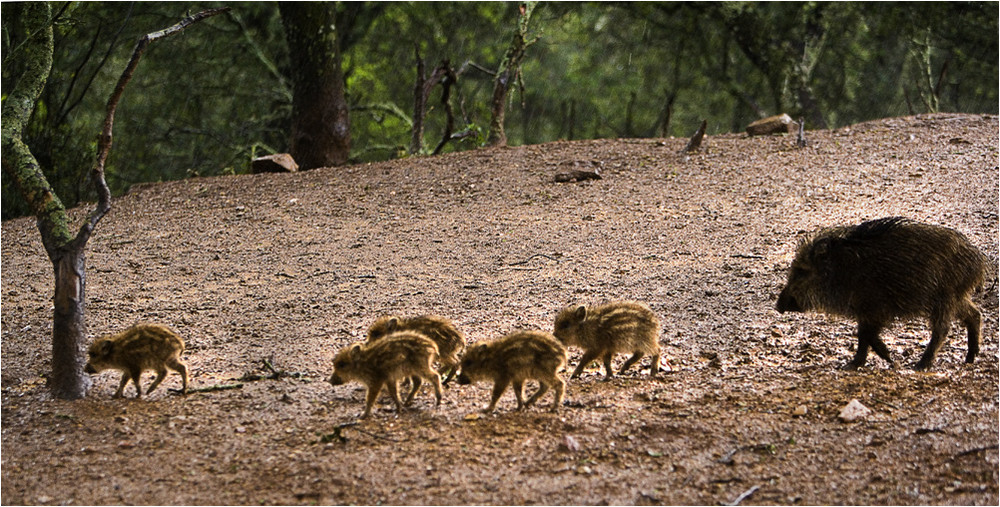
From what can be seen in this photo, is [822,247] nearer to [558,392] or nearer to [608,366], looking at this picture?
[608,366]

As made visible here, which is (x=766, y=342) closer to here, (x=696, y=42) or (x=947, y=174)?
(x=947, y=174)

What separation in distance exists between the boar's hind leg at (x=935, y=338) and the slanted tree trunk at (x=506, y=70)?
8751 millimetres

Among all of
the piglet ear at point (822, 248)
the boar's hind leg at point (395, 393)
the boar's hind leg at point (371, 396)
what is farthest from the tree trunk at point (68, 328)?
the piglet ear at point (822, 248)

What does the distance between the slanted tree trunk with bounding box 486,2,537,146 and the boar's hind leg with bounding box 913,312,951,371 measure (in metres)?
8.75

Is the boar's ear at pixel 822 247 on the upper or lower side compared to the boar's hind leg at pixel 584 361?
upper

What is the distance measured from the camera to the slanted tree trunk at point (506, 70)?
47.0ft

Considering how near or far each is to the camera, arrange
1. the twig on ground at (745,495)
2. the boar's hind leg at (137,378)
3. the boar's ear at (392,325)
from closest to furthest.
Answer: the twig on ground at (745,495), the boar's hind leg at (137,378), the boar's ear at (392,325)

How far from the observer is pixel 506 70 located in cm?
1450

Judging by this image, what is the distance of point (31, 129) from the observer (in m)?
13.4

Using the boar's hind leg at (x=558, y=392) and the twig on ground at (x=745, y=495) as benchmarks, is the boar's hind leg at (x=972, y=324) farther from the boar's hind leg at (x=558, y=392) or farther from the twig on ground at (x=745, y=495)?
the boar's hind leg at (x=558, y=392)

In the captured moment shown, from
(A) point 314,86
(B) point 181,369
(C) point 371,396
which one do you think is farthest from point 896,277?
(A) point 314,86

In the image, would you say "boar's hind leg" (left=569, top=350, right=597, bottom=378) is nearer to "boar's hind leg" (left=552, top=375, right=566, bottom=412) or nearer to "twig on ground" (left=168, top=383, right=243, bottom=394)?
"boar's hind leg" (left=552, top=375, right=566, bottom=412)

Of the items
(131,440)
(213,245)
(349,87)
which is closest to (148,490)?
(131,440)

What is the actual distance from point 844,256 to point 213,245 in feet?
21.9
